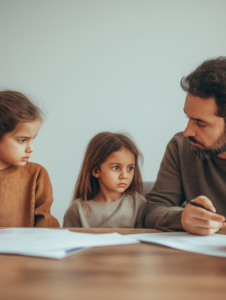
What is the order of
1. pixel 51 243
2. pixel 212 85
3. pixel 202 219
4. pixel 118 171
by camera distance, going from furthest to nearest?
1. pixel 118 171
2. pixel 212 85
3. pixel 202 219
4. pixel 51 243

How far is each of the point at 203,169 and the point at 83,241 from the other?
0.72m

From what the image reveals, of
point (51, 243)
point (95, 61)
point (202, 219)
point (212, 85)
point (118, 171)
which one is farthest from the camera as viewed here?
point (95, 61)

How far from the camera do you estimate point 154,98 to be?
2.51m

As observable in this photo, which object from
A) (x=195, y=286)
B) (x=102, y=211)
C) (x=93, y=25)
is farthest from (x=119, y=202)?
(x=93, y=25)

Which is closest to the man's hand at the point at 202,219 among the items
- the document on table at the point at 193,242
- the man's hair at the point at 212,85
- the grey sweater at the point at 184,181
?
the document on table at the point at 193,242

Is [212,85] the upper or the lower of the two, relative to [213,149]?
upper

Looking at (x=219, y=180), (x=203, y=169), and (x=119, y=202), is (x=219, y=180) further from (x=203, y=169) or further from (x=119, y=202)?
(x=119, y=202)

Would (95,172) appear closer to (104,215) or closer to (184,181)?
(104,215)

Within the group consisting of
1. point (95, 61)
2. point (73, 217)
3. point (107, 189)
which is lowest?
point (73, 217)

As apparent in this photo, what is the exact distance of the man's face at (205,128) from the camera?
1.06m

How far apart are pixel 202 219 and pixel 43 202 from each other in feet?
2.48

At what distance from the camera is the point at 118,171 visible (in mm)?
1287

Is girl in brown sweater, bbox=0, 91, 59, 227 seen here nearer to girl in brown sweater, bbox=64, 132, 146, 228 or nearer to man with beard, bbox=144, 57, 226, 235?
girl in brown sweater, bbox=64, 132, 146, 228

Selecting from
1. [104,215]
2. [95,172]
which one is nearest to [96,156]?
[95,172]
